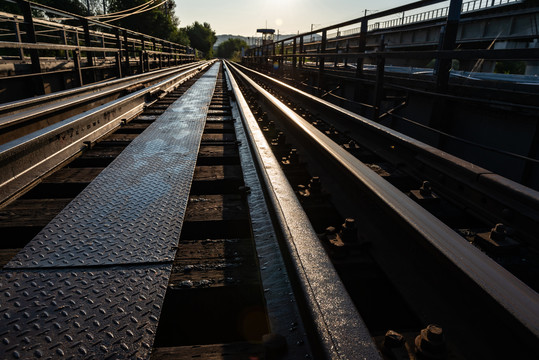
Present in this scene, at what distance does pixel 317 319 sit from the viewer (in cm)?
89

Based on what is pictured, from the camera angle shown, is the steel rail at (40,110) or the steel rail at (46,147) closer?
the steel rail at (46,147)

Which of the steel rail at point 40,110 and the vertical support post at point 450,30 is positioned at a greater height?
the vertical support post at point 450,30

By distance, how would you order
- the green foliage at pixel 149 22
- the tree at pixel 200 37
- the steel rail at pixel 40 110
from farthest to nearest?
the tree at pixel 200 37 → the green foliage at pixel 149 22 → the steel rail at pixel 40 110

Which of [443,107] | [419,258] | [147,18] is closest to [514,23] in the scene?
[443,107]

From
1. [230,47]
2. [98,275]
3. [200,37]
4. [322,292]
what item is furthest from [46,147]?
[230,47]

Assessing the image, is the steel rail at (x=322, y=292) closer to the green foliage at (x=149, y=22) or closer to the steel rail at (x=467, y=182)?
the steel rail at (x=467, y=182)

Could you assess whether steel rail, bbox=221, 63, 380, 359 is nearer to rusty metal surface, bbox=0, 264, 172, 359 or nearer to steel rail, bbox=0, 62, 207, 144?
rusty metal surface, bbox=0, 264, 172, 359

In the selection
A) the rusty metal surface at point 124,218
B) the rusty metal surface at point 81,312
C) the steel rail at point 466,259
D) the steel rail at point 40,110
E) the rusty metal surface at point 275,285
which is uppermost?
the steel rail at point 40,110

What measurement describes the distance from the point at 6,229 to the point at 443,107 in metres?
5.35

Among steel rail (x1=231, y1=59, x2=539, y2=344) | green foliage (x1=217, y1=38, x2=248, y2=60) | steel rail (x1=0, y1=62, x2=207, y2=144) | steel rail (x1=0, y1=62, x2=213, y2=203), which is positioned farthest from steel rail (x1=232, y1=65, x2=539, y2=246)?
green foliage (x1=217, y1=38, x2=248, y2=60)

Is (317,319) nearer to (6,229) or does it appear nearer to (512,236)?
(512,236)

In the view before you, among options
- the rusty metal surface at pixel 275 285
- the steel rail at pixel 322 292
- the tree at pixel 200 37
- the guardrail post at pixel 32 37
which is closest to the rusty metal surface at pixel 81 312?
the rusty metal surface at pixel 275 285

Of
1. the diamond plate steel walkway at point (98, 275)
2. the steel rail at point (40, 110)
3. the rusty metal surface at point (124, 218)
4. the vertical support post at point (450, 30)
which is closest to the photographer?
the diamond plate steel walkway at point (98, 275)

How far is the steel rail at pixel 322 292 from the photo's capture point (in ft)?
2.66
